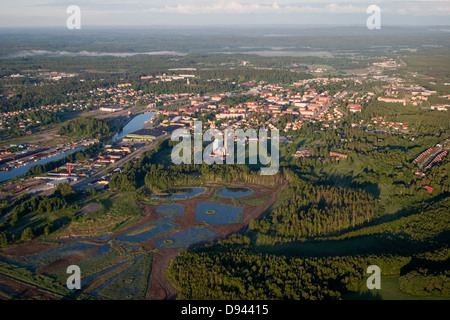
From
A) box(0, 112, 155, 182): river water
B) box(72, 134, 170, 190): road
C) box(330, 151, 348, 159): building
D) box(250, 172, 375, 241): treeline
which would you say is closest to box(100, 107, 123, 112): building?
box(0, 112, 155, 182): river water

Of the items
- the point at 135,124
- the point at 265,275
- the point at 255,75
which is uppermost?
the point at 255,75

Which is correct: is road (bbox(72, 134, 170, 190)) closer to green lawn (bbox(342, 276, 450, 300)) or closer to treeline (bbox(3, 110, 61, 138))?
treeline (bbox(3, 110, 61, 138))

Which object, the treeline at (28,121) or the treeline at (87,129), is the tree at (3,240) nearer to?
the treeline at (87,129)

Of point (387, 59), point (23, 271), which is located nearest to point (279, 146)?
point (23, 271)

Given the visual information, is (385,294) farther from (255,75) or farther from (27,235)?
(255,75)

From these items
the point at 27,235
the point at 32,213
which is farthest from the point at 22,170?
the point at 27,235

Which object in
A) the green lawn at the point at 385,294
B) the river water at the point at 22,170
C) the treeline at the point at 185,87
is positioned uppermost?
the treeline at the point at 185,87

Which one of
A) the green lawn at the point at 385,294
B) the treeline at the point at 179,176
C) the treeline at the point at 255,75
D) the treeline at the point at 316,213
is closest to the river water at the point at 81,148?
the treeline at the point at 179,176

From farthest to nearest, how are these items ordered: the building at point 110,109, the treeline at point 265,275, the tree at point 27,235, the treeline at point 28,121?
the building at point 110,109 < the treeline at point 28,121 < the tree at point 27,235 < the treeline at point 265,275
